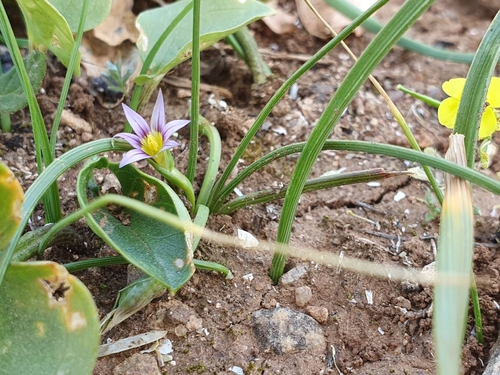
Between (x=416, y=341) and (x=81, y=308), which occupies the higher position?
(x=81, y=308)

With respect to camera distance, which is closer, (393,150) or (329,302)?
(393,150)

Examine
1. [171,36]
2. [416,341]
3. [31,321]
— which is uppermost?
[171,36]

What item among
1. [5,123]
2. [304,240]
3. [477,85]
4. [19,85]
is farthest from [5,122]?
[477,85]

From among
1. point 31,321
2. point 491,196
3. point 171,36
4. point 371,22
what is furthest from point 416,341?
point 371,22

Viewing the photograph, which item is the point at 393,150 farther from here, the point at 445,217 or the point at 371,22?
the point at 371,22

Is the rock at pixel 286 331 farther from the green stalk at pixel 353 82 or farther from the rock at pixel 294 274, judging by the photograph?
the green stalk at pixel 353 82

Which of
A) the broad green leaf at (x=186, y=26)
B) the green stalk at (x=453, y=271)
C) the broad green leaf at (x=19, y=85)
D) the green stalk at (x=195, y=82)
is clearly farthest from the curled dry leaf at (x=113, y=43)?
the green stalk at (x=453, y=271)

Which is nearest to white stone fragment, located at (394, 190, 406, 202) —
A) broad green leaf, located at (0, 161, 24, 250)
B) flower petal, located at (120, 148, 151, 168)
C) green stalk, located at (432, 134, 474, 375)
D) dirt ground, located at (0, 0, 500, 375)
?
dirt ground, located at (0, 0, 500, 375)
